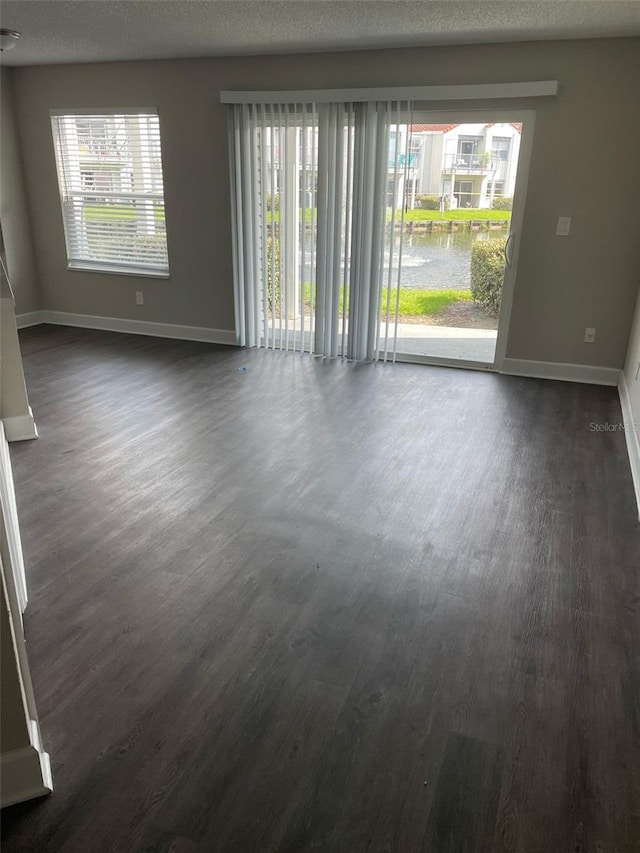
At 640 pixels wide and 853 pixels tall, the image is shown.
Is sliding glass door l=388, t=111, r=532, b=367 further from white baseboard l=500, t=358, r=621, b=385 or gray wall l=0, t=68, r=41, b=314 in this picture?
gray wall l=0, t=68, r=41, b=314

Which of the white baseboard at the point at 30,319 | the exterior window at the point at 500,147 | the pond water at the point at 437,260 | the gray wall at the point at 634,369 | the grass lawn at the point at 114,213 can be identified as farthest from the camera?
the white baseboard at the point at 30,319

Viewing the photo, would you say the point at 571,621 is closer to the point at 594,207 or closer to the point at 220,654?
the point at 220,654

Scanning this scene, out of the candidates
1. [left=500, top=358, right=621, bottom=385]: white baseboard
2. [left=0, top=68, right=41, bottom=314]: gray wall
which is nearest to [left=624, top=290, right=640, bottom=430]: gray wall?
[left=500, top=358, right=621, bottom=385]: white baseboard

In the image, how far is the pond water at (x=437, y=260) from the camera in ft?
16.5

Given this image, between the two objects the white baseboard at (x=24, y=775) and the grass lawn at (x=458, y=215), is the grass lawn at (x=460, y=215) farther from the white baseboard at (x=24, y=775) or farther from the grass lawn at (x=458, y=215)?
the white baseboard at (x=24, y=775)

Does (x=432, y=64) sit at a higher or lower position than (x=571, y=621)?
higher

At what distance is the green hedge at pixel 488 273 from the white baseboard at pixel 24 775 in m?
4.51

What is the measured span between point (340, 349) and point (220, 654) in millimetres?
3761

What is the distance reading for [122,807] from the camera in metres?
1.51

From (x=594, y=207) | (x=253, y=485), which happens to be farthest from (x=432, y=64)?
(x=253, y=485)

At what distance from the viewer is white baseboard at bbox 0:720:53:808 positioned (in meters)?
Result: 1.48

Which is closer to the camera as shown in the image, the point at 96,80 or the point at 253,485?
the point at 253,485

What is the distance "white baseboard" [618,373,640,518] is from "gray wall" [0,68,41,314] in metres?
5.67

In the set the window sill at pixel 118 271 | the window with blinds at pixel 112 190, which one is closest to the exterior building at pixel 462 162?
the window with blinds at pixel 112 190
